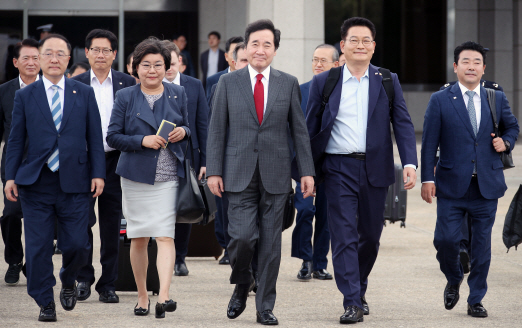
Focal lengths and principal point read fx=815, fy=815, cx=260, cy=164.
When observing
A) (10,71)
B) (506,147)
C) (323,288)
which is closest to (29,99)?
(323,288)

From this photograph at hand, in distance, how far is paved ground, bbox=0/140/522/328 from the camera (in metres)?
5.50

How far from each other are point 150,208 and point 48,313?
38.5 inches

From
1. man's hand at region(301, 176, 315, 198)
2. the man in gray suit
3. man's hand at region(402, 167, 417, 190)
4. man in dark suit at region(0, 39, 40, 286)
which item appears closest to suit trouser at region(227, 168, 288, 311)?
the man in gray suit

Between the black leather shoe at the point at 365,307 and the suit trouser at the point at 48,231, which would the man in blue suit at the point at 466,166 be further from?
the suit trouser at the point at 48,231

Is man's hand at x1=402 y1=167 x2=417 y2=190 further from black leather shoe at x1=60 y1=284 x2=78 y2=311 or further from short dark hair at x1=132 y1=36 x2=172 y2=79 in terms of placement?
black leather shoe at x1=60 y1=284 x2=78 y2=311

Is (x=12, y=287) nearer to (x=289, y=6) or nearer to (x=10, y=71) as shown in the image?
(x=289, y=6)

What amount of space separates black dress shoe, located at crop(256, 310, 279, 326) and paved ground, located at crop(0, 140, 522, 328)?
7 cm

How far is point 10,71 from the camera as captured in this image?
19453 millimetres

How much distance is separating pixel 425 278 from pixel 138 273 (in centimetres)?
274

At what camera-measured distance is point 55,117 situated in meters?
5.68

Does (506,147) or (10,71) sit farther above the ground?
(10,71)

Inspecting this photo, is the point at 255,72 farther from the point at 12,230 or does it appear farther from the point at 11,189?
the point at 12,230

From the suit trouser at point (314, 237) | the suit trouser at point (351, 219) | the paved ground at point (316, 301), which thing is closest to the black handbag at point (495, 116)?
the suit trouser at point (351, 219)

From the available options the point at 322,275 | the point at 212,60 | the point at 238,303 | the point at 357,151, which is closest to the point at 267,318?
the point at 238,303
